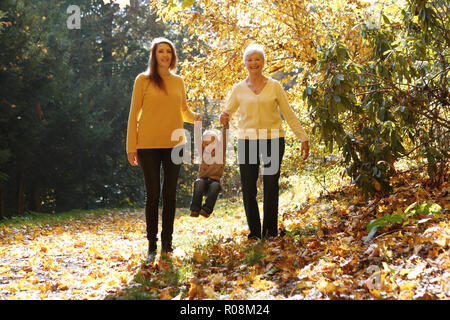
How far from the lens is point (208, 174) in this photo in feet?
20.0

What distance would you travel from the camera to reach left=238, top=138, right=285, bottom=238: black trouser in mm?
5035

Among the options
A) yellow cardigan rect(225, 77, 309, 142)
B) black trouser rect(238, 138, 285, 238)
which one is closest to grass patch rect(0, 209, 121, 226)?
black trouser rect(238, 138, 285, 238)

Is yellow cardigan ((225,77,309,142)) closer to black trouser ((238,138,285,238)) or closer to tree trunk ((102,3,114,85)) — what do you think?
black trouser ((238,138,285,238))

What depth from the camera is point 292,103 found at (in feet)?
28.3

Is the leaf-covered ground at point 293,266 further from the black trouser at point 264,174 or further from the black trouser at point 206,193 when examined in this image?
the black trouser at point 206,193

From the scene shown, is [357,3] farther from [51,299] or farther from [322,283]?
[51,299]

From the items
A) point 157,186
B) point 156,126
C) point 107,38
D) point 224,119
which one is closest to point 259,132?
point 224,119

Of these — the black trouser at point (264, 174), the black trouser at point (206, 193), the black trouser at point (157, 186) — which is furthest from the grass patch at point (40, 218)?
the black trouser at point (264, 174)

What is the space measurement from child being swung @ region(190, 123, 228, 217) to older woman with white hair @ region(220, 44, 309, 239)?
0.70 m

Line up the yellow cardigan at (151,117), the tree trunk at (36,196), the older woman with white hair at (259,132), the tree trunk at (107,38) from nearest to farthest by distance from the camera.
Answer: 1. the yellow cardigan at (151,117)
2. the older woman with white hair at (259,132)
3. the tree trunk at (36,196)
4. the tree trunk at (107,38)

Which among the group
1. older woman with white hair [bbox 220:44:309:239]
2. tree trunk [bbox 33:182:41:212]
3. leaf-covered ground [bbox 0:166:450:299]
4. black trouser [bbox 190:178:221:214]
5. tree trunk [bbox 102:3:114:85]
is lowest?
tree trunk [bbox 33:182:41:212]

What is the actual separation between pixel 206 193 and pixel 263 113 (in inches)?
61.7

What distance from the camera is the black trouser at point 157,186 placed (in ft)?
15.8

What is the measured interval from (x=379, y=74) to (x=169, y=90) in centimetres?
248
